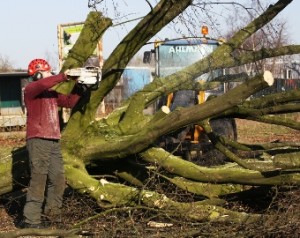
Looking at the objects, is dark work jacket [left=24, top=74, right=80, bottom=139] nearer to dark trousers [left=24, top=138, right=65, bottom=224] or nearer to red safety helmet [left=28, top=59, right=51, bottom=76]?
dark trousers [left=24, top=138, right=65, bottom=224]

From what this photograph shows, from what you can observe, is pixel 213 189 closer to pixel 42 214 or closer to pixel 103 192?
pixel 103 192

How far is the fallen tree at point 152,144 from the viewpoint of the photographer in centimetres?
566

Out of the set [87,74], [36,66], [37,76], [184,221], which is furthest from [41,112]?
[184,221]

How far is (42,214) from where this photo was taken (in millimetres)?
6113

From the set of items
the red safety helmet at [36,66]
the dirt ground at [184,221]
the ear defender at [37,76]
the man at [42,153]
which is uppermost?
the red safety helmet at [36,66]

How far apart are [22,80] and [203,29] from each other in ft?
53.0

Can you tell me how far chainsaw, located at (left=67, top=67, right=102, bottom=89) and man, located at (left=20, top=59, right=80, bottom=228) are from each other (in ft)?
1.16

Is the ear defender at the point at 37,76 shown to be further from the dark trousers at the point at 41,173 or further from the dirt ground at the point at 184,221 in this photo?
the dirt ground at the point at 184,221

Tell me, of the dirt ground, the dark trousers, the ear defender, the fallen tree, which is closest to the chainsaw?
the fallen tree

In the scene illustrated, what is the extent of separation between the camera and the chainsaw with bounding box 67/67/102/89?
5652mm

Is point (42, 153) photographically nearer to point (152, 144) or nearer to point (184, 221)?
point (152, 144)

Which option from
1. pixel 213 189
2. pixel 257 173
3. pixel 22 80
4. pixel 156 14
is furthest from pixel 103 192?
pixel 22 80

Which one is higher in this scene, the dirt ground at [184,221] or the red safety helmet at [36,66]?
the red safety helmet at [36,66]

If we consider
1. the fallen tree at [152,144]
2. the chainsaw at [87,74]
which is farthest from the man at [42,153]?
the chainsaw at [87,74]
